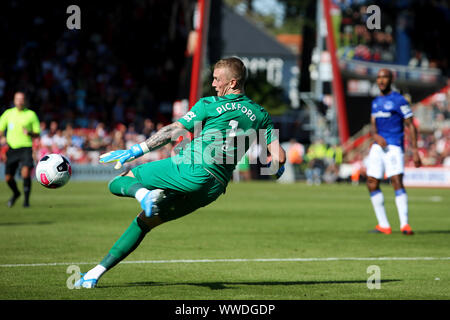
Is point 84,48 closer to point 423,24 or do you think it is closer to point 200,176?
point 423,24

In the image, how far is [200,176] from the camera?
24.3ft

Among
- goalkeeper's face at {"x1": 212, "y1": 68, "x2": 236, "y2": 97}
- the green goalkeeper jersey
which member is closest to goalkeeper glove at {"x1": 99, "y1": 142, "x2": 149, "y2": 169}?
the green goalkeeper jersey

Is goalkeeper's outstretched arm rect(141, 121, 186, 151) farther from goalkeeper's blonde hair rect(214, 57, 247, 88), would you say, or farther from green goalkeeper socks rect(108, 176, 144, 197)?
goalkeeper's blonde hair rect(214, 57, 247, 88)

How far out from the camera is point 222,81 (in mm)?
7551

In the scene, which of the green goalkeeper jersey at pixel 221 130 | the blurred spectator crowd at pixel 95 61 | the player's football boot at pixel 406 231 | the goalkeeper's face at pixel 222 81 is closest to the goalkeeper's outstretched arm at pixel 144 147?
the green goalkeeper jersey at pixel 221 130

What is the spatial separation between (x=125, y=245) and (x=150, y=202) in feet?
2.68

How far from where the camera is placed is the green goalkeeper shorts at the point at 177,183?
738 cm

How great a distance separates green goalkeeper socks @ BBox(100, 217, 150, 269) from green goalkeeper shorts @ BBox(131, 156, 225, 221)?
24cm

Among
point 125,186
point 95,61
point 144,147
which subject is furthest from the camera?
point 95,61

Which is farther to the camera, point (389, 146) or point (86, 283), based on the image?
point (389, 146)

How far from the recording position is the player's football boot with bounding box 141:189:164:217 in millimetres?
6781

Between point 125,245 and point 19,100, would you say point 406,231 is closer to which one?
point 125,245

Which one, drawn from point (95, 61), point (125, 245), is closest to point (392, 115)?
point (125, 245)

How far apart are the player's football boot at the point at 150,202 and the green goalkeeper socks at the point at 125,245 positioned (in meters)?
0.47
